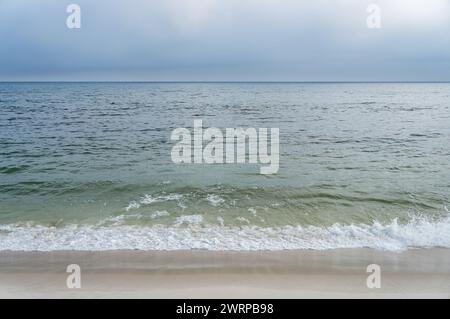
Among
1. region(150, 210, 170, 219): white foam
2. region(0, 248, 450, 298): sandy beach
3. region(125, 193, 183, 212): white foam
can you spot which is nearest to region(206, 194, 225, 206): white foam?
region(125, 193, 183, 212): white foam

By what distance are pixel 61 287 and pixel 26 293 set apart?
54 centimetres

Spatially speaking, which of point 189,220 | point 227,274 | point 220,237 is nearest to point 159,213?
point 189,220

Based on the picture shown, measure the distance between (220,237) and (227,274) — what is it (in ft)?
5.73

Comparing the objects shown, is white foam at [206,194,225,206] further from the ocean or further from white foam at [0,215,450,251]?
white foam at [0,215,450,251]

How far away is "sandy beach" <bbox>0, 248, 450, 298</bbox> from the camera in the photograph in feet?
18.2

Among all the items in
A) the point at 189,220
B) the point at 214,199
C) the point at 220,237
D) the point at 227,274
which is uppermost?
the point at 214,199

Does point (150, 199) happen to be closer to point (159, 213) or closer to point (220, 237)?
point (159, 213)

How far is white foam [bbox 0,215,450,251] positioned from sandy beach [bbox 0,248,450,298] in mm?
315

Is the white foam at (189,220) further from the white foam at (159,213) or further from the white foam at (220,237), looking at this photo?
the white foam at (159,213)

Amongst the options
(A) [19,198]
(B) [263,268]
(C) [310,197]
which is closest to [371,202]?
(C) [310,197]

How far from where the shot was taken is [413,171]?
45.2 feet

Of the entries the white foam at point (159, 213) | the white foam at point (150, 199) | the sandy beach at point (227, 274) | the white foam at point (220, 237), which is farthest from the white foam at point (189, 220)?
the sandy beach at point (227, 274)

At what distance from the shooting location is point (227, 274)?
241 inches
